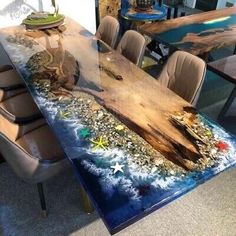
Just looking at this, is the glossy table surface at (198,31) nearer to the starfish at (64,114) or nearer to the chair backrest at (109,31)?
the chair backrest at (109,31)

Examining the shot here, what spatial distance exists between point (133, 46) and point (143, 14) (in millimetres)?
969

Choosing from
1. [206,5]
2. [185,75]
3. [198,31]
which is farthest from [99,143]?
[206,5]

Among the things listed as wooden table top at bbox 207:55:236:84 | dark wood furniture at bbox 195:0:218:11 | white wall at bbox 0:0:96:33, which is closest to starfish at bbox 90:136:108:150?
wooden table top at bbox 207:55:236:84

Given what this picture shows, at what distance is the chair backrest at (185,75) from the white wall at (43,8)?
1599mm

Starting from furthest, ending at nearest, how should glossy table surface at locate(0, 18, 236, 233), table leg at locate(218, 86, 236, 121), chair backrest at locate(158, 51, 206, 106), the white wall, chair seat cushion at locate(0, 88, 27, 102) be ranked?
the white wall → table leg at locate(218, 86, 236, 121) → chair seat cushion at locate(0, 88, 27, 102) → chair backrest at locate(158, 51, 206, 106) → glossy table surface at locate(0, 18, 236, 233)

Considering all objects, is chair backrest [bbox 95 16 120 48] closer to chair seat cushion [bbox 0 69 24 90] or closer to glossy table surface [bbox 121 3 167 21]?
glossy table surface [bbox 121 3 167 21]

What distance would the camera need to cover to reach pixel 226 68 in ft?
7.09

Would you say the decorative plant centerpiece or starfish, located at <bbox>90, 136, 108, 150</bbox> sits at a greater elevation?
the decorative plant centerpiece

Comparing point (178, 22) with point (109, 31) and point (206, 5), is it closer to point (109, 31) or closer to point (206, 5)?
point (109, 31)

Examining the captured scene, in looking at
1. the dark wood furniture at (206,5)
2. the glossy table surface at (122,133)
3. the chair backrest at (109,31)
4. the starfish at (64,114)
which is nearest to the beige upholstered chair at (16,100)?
the glossy table surface at (122,133)

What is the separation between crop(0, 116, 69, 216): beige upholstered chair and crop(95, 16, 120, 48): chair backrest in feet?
3.57

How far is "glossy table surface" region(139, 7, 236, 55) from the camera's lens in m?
2.23

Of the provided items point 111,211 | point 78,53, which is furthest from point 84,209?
point 78,53

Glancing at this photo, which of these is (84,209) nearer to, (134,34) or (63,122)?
(63,122)
